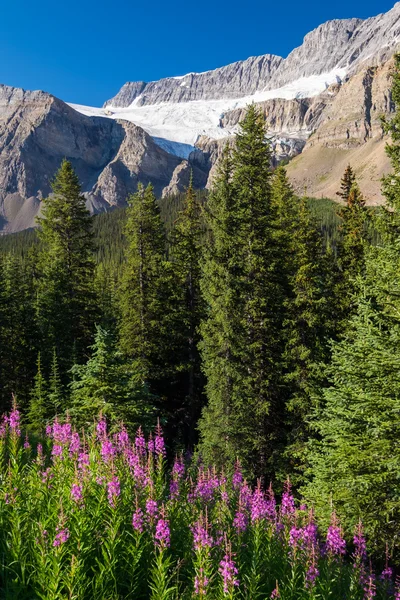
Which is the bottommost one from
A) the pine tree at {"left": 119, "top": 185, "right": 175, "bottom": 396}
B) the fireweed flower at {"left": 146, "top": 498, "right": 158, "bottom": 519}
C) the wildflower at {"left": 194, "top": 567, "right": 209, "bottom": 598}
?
the wildflower at {"left": 194, "top": 567, "right": 209, "bottom": 598}

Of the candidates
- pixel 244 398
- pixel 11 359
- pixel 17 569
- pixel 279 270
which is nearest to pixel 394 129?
pixel 279 270

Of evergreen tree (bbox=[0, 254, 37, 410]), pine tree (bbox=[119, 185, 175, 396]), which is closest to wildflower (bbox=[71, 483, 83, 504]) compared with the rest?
pine tree (bbox=[119, 185, 175, 396])

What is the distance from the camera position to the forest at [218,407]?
13.6 feet

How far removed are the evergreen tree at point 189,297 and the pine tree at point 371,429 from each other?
534 inches

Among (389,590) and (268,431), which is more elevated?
(389,590)

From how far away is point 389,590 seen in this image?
5.06 meters

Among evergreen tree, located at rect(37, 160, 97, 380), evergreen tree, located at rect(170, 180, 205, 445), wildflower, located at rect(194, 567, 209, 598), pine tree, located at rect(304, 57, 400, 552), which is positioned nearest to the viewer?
wildflower, located at rect(194, 567, 209, 598)

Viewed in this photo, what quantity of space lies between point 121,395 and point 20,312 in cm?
1956

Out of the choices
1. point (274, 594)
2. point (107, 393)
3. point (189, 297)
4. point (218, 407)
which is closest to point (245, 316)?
point (218, 407)

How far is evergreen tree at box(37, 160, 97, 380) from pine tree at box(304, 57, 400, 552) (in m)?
14.8

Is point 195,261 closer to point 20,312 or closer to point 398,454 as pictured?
point 20,312

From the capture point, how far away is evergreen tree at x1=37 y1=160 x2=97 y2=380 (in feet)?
75.0

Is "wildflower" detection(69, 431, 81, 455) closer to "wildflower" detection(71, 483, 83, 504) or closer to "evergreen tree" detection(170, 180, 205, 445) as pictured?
"wildflower" detection(71, 483, 83, 504)

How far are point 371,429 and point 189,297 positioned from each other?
56.5 feet
